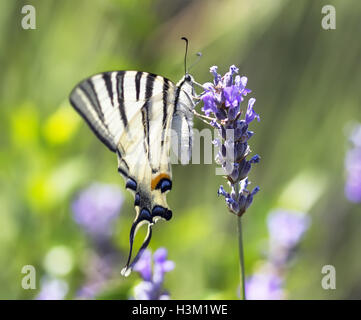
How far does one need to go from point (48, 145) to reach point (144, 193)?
24.6 inches

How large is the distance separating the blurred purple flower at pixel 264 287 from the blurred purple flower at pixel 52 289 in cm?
67

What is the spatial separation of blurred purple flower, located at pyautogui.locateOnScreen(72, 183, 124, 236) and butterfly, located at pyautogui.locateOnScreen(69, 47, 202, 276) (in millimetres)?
686

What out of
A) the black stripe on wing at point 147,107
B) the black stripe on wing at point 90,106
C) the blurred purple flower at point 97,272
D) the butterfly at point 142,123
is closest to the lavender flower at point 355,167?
the butterfly at point 142,123

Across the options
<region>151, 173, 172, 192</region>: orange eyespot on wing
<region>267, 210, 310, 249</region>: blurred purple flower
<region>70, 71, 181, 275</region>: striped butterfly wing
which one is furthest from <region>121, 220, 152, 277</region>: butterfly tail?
<region>267, 210, 310, 249</region>: blurred purple flower

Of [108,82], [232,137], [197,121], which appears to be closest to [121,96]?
[108,82]

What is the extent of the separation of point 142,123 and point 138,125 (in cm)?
2

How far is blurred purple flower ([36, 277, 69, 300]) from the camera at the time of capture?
1.90 meters

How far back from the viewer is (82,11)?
115 inches

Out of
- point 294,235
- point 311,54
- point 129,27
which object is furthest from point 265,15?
point 294,235

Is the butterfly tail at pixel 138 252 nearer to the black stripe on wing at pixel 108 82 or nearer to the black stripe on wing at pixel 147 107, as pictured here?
the black stripe on wing at pixel 147 107

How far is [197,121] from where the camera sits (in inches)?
118

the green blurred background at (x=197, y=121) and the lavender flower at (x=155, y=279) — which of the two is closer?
the lavender flower at (x=155, y=279)

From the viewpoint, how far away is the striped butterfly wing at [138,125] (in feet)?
5.31

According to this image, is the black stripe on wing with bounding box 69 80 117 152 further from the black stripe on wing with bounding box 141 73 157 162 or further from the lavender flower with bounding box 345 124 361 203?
the lavender flower with bounding box 345 124 361 203
